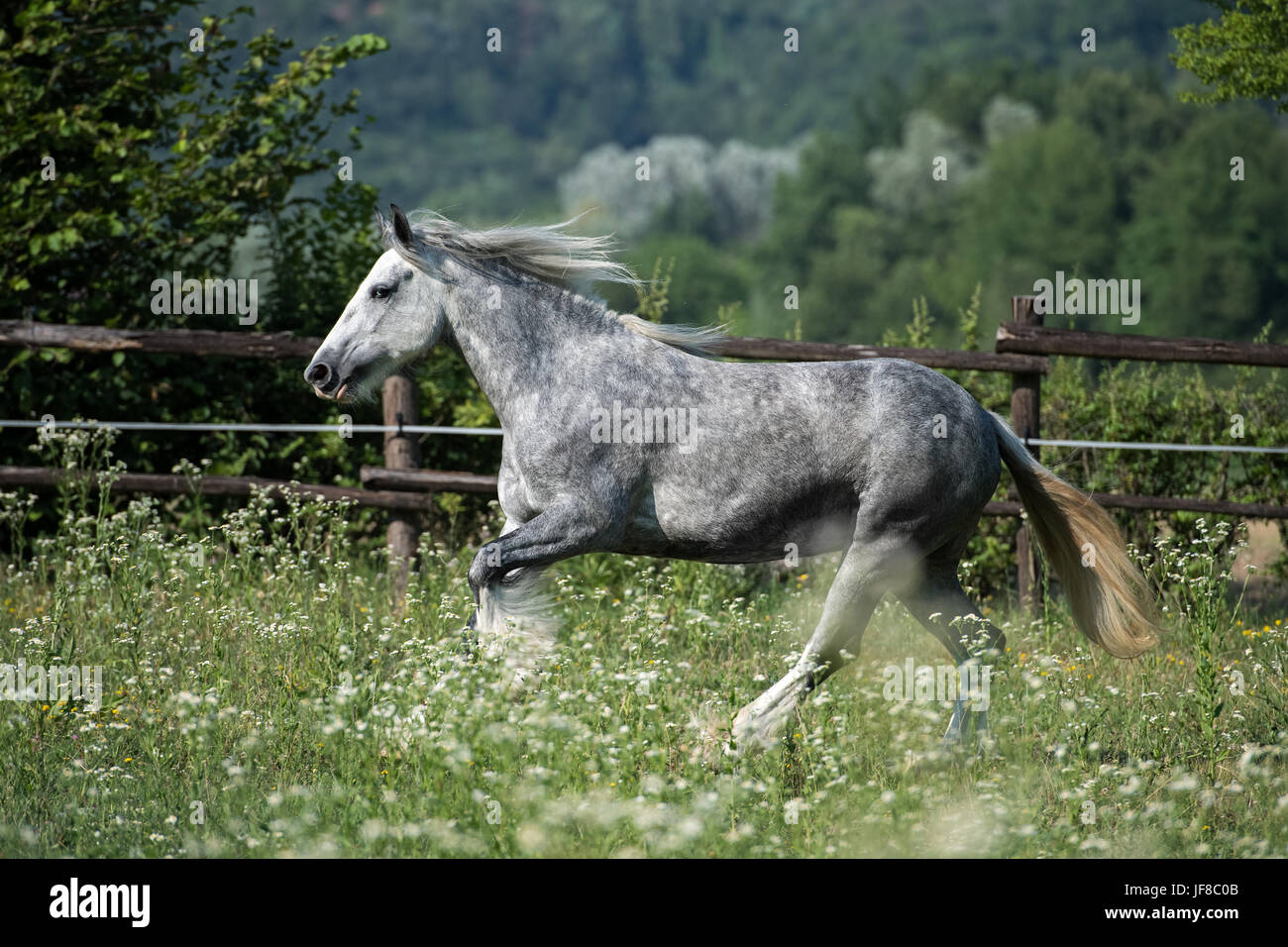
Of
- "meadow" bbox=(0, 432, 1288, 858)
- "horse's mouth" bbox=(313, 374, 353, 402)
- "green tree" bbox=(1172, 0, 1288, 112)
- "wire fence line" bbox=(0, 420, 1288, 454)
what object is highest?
"green tree" bbox=(1172, 0, 1288, 112)

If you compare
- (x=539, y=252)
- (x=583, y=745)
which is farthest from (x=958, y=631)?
(x=539, y=252)

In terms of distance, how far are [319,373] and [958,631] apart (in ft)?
8.42

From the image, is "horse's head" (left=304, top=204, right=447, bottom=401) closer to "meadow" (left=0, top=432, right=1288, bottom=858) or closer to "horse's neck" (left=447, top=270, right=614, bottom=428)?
"horse's neck" (left=447, top=270, right=614, bottom=428)

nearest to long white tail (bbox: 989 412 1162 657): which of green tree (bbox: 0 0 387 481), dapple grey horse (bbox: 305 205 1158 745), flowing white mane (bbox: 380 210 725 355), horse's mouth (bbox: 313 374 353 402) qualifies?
dapple grey horse (bbox: 305 205 1158 745)

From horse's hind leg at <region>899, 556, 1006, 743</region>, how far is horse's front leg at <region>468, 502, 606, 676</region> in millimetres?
1296

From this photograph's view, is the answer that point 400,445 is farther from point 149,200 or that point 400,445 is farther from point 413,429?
point 149,200

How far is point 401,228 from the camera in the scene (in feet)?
15.7

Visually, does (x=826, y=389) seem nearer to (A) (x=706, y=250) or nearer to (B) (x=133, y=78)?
(B) (x=133, y=78)

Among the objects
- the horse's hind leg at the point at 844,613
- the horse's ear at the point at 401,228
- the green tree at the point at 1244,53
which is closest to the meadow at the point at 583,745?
the horse's hind leg at the point at 844,613

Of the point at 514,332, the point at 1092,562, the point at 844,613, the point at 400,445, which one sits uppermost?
the point at 514,332

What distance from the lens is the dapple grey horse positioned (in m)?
4.74

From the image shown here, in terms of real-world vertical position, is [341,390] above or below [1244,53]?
Answer: below

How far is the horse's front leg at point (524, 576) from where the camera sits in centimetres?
467

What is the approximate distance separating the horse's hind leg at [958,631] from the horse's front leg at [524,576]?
1.30m
